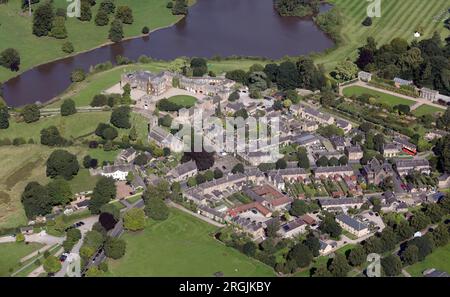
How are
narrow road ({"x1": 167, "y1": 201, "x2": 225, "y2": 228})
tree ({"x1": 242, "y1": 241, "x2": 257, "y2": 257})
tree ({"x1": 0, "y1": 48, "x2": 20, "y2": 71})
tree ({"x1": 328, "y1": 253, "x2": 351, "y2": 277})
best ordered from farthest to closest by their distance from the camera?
tree ({"x1": 0, "y1": 48, "x2": 20, "y2": 71}) → narrow road ({"x1": 167, "y1": 201, "x2": 225, "y2": 228}) → tree ({"x1": 242, "y1": 241, "x2": 257, "y2": 257}) → tree ({"x1": 328, "y1": 253, "x2": 351, "y2": 277})

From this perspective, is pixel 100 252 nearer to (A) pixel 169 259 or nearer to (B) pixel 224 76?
(A) pixel 169 259

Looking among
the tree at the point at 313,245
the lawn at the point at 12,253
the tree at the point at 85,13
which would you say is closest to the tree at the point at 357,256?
the tree at the point at 313,245

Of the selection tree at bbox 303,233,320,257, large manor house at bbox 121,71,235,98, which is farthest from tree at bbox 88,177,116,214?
large manor house at bbox 121,71,235,98

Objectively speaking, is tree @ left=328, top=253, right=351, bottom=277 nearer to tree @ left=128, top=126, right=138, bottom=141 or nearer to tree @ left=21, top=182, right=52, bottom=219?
tree @ left=21, top=182, right=52, bottom=219

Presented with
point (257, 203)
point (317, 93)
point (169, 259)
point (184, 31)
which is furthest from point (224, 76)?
point (169, 259)

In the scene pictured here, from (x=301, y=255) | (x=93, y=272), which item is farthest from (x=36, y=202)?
(x=301, y=255)

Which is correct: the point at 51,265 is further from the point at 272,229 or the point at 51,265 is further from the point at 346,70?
the point at 346,70
